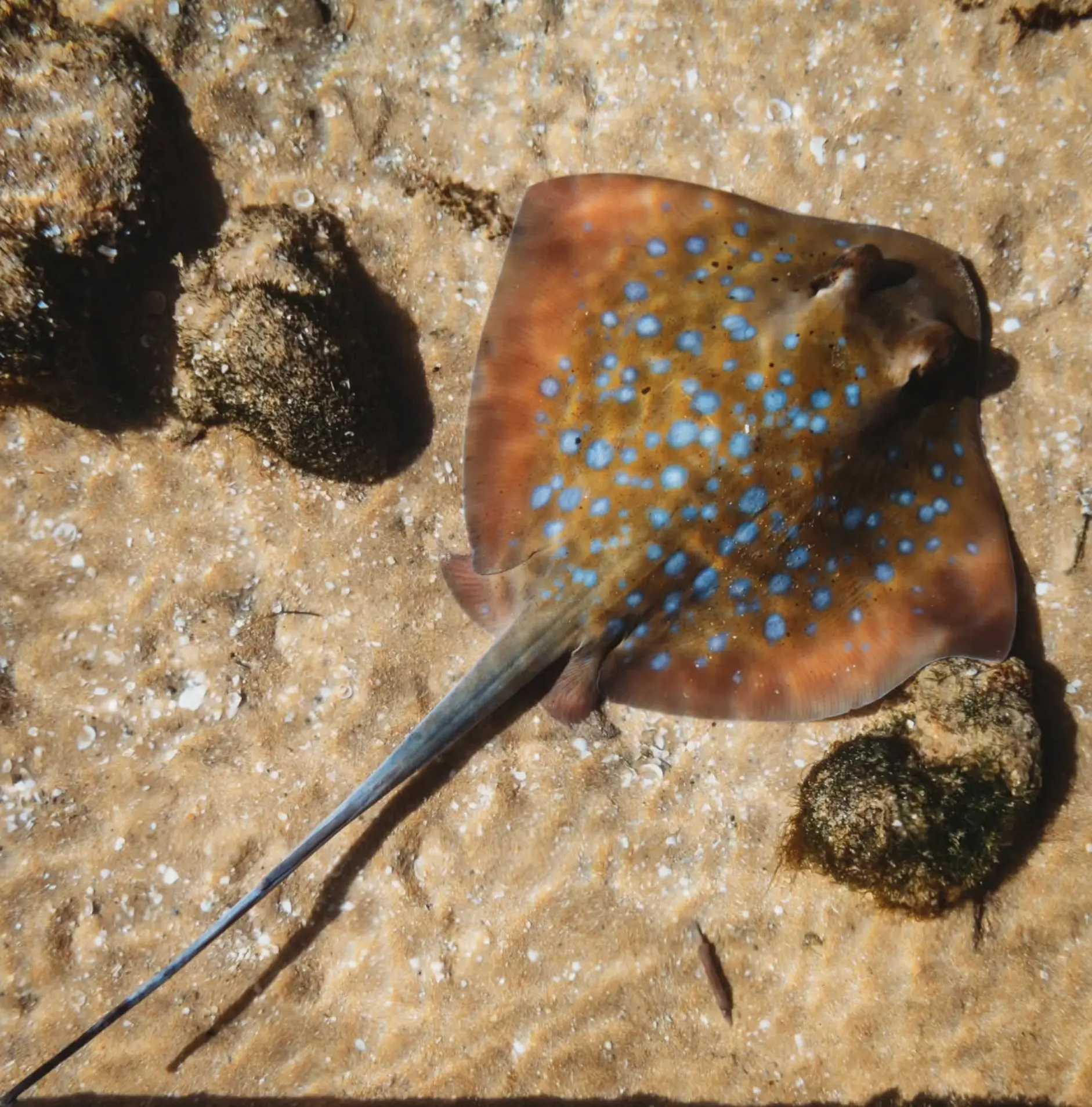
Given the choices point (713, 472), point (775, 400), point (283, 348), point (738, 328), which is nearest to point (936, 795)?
point (713, 472)

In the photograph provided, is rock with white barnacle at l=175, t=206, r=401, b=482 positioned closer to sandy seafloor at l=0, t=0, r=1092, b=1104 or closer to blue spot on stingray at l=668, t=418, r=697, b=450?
sandy seafloor at l=0, t=0, r=1092, b=1104

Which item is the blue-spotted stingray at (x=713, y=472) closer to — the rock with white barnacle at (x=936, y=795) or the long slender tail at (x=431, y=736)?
the long slender tail at (x=431, y=736)

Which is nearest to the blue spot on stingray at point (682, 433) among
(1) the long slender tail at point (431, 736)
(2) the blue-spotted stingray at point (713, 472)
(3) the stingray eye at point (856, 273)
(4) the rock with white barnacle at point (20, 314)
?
(2) the blue-spotted stingray at point (713, 472)

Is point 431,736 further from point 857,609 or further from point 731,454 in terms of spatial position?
point 857,609

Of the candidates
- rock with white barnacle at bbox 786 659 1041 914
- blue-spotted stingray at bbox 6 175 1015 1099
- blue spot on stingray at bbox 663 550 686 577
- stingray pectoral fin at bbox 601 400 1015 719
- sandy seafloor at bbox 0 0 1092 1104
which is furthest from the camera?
sandy seafloor at bbox 0 0 1092 1104

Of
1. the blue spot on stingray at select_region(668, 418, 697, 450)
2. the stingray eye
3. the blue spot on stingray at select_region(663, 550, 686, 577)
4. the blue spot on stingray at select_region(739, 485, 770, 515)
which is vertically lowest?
the blue spot on stingray at select_region(663, 550, 686, 577)

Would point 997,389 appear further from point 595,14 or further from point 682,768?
point 595,14

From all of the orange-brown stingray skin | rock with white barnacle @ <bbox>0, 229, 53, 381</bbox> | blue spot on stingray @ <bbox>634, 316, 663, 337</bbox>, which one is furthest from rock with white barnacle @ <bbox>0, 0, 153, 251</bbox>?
blue spot on stingray @ <bbox>634, 316, 663, 337</bbox>
